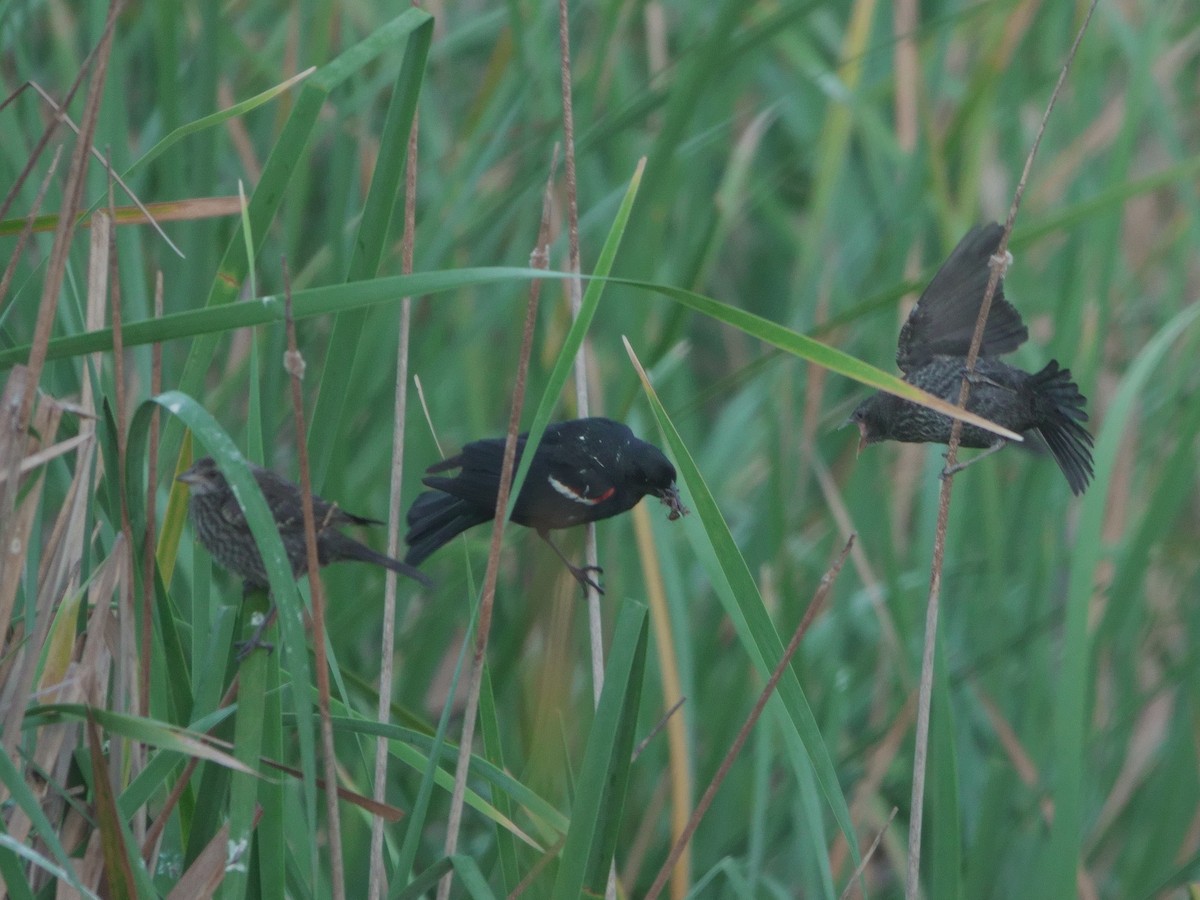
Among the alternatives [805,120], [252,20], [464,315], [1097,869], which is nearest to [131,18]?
[252,20]

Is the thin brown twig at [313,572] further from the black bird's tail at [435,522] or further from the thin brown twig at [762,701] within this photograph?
the black bird's tail at [435,522]

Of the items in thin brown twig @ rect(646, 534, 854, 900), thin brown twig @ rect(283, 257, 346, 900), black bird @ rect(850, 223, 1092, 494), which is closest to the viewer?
thin brown twig @ rect(283, 257, 346, 900)

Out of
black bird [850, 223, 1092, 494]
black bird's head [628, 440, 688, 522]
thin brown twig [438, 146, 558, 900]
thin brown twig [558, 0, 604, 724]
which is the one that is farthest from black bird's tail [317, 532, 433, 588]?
black bird [850, 223, 1092, 494]

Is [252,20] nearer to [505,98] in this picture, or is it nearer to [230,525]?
[505,98]

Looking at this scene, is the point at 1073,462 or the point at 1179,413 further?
the point at 1179,413

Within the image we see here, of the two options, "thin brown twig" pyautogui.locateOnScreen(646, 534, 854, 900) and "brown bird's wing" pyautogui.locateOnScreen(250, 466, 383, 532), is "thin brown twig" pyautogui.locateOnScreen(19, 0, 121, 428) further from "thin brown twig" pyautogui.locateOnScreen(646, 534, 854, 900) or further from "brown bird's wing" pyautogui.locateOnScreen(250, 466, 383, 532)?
"thin brown twig" pyautogui.locateOnScreen(646, 534, 854, 900)

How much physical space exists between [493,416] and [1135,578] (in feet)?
4.59

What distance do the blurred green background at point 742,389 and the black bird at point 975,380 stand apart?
0.28 ft

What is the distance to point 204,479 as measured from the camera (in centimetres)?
152

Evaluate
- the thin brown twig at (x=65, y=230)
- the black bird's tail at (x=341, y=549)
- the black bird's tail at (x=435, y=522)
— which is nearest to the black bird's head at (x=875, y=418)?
the black bird's tail at (x=435, y=522)

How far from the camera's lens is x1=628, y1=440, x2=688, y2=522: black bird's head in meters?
1.80

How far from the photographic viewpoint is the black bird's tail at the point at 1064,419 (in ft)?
6.20

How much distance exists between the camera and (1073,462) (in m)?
1.94

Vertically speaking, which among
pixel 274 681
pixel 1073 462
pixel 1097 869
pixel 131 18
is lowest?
pixel 1097 869
